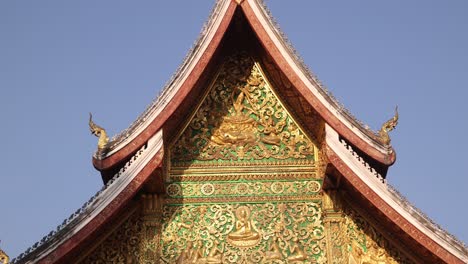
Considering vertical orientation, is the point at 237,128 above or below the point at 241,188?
above

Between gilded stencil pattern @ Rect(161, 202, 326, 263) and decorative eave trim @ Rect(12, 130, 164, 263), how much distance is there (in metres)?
0.95

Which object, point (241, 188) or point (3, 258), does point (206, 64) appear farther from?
point (3, 258)

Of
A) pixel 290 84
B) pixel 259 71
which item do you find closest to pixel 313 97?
pixel 290 84

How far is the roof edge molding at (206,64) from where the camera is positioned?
37.5 ft

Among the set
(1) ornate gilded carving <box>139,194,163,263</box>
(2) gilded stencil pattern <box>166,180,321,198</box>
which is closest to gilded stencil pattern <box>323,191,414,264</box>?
(2) gilded stencil pattern <box>166,180,321,198</box>

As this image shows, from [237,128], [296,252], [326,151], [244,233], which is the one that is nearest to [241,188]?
[244,233]

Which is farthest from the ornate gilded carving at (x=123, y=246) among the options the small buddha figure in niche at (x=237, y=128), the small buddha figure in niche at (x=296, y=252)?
the small buddha figure in niche at (x=296, y=252)

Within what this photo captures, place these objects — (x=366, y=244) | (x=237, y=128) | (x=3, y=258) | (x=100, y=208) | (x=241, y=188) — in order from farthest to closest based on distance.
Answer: (x=237, y=128) → (x=241, y=188) → (x=366, y=244) → (x=100, y=208) → (x=3, y=258)

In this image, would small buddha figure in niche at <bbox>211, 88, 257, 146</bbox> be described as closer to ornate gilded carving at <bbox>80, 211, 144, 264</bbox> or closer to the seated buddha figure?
the seated buddha figure

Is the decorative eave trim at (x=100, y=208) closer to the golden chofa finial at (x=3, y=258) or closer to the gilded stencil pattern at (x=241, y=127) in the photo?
the golden chofa finial at (x=3, y=258)

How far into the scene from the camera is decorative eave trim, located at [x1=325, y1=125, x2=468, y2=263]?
10.4m

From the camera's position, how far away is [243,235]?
456 inches

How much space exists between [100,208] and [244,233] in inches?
87.9

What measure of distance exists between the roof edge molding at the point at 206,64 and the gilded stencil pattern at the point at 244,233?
4.08 ft
